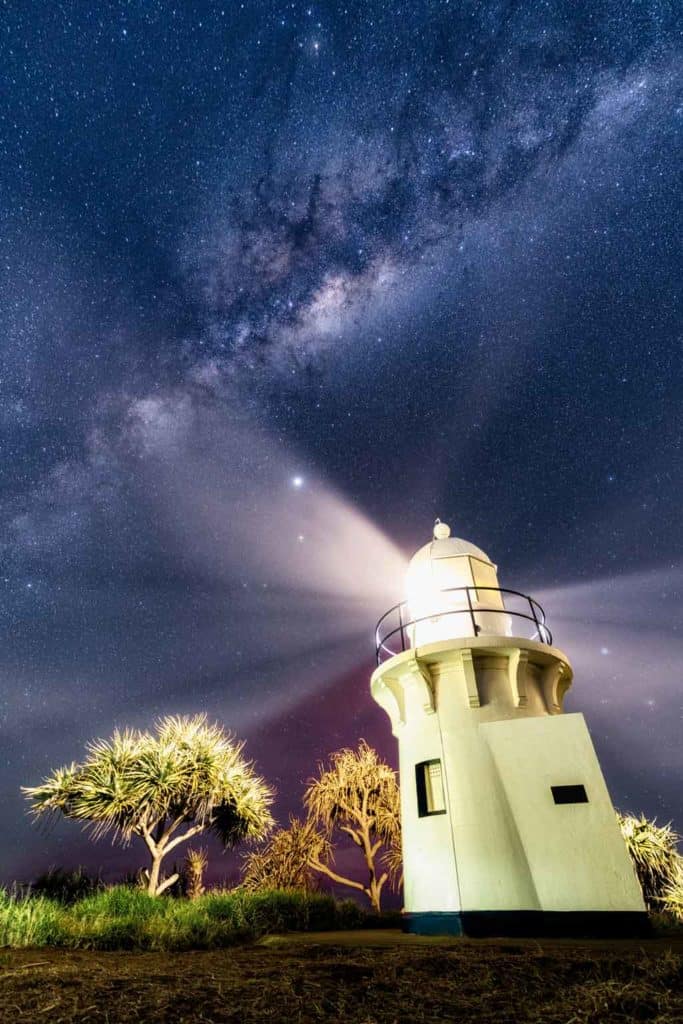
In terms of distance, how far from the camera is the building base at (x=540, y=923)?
842cm

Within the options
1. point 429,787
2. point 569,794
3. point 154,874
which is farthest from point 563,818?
point 154,874

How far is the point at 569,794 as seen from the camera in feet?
30.8

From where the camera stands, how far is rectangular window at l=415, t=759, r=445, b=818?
34.7ft

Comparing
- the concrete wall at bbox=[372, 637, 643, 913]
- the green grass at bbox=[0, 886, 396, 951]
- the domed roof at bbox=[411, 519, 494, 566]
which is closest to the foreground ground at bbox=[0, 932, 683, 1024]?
the green grass at bbox=[0, 886, 396, 951]

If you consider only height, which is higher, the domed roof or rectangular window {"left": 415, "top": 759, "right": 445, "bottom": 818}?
the domed roof

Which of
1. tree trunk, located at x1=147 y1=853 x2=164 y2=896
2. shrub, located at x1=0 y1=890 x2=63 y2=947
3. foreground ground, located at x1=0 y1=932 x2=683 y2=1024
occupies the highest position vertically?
tree trunk, located at x1=147 y1=853 x2=164 y2=896

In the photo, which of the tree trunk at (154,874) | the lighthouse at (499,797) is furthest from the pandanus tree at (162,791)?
the lighthouse at (499,797)

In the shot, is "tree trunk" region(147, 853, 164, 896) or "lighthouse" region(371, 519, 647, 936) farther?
"tree trunk" region(147, 853, 164, 896)

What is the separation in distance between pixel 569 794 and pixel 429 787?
2.72 m

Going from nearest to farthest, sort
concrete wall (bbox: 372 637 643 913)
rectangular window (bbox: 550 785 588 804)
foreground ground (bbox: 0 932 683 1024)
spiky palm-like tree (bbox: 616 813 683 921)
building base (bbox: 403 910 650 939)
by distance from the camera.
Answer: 1. foreground ground (bbox: 0 932 683 1024)
2. building base (bbox: 403 910 650 939)
3. concrete wall (bbox: 372 637 643 913)
4. rectangular window (bbox: 550 785 588 804)
5. spiky palm-like tree (bbox: 616 813 683 921)

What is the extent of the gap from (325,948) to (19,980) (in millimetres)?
3749

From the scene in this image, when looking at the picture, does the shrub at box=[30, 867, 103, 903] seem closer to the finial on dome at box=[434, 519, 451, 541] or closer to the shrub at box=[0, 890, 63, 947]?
the shrub at box=[0, 890, 63, 947]

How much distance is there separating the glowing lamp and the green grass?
21.7ft

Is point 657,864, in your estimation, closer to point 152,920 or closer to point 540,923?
point 540,923
